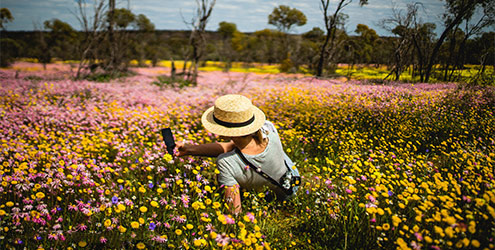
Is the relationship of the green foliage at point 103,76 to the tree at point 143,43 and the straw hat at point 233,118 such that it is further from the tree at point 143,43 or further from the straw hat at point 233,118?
the tree at point 143,43

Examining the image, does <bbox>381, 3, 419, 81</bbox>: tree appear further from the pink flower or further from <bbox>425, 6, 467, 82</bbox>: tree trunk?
the pink flower

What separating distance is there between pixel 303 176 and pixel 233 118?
5.93 feet

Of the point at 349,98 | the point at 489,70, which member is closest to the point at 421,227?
the point at 489,70

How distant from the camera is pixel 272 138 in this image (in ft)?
8.57

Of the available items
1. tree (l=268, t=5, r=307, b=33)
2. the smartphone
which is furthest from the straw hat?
tree (l=268, t=5, r=307, b=33)

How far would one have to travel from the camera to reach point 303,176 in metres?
3.50

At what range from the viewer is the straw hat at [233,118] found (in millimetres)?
2232

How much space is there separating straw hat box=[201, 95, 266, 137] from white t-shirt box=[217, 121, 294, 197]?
291 millimetres

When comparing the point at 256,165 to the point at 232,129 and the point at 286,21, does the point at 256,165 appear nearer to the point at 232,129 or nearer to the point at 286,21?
the point at 232,129

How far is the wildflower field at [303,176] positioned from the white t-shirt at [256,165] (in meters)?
0.18

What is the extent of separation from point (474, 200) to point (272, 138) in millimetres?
1767

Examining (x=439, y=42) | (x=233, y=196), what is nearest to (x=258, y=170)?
(x=233, y=196)

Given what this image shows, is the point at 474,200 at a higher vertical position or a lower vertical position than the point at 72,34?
lower

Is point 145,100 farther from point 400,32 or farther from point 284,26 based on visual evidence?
point 284,26
